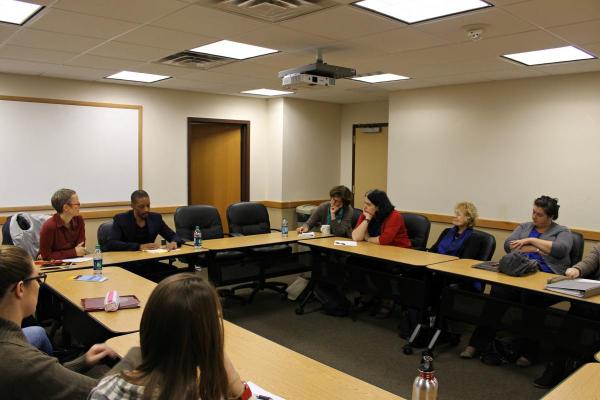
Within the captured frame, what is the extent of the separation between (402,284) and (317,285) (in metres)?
1.16

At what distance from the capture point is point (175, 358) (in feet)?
3.66

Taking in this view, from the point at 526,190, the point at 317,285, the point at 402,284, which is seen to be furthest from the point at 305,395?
the point at 526,190

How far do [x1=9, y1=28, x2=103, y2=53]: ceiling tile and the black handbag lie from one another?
11.0 ft

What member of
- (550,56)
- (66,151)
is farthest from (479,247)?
(66,151)

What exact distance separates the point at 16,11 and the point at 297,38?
1824 mm

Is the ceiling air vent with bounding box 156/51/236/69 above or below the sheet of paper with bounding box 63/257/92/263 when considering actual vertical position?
above

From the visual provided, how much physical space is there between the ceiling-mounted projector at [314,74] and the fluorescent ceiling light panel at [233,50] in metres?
0.29

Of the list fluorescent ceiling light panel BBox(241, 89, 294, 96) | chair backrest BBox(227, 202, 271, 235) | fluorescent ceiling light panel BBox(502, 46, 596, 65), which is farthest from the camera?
fluorescent ceiling light panel BBox(241, 89, 294, 96)

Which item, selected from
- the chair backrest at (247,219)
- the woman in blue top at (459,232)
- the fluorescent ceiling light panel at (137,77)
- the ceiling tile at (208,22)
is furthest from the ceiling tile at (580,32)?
the fluorescent ceiling light panel at (137,77)

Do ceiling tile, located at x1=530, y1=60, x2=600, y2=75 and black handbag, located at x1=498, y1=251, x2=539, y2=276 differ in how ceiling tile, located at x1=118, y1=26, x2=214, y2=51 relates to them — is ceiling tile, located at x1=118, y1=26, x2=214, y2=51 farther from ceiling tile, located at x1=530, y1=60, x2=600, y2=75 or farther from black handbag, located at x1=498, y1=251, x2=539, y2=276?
ceiling tile, located at x1=530, y1=60, x2=600, y2=75

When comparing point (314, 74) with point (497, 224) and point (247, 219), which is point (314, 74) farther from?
point (497, 224)

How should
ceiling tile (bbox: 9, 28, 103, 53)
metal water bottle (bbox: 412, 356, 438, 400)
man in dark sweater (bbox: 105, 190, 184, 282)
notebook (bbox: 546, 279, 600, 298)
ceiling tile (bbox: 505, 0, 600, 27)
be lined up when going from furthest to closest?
1. man in dark sweater (bbox: 105, 190, 184, 282)
2. ceiling tile (bbox: 9, 28, 103, 53)
3. notebook (bbox: 546, 279, 600, 298)
4. ceiling tile (bbox: 505, 0, 600, 27)
5. metal water bottle (bbox: 412, 356, 438, 400)

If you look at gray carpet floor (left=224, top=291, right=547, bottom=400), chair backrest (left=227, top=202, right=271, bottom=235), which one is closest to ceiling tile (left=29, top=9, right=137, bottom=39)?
chair backrest (left=227, top=202, right=271, bottom=235)

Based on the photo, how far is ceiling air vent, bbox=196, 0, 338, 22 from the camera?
269 centimetres
